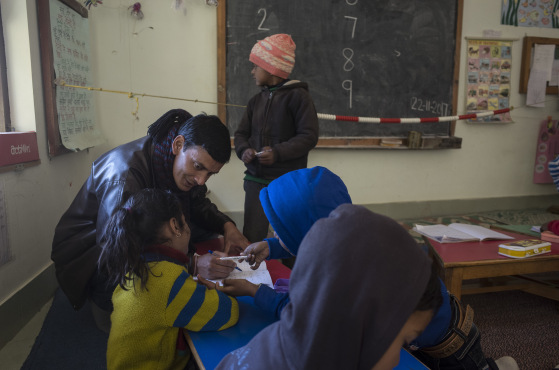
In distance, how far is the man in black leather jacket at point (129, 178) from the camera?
1529 millimetres

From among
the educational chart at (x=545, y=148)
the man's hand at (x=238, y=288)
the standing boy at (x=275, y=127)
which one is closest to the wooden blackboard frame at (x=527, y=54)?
the educational chart at (x=545, y=148)

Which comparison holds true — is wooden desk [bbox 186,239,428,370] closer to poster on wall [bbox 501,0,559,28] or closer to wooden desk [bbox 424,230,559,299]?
wooden desk [bbox 424,230,559,299]

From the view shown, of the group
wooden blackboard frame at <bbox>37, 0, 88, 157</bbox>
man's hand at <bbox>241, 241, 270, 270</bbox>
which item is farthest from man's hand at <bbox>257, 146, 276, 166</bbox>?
wooden blackboard frame at <bbox>37, 0, 88, 157</bbox>

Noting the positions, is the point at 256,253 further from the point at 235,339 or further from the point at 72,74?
the point at 72,74

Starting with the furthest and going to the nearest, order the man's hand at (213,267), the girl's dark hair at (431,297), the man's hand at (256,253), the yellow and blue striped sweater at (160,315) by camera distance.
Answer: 1. the man's hand at (256,253)
2. the man's hand at (213,267)
3. the yellow and blue striped sweater at (160,315)
4. the girl's dark hair at (431,297)

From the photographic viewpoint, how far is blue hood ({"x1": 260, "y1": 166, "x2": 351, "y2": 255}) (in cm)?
120

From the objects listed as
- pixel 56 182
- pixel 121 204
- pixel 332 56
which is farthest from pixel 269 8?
pixel 121 204

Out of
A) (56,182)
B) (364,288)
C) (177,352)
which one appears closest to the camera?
(364,288)

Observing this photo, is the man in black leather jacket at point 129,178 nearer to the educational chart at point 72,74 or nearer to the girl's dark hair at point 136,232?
the girl's dark hair at point 136,232

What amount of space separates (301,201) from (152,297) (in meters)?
0.47

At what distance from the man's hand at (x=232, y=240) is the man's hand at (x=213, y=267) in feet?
1.05

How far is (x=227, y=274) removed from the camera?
4.43 ft

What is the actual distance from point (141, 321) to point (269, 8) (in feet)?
9.49

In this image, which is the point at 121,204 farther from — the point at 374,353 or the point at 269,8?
the point at 269,8
